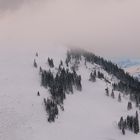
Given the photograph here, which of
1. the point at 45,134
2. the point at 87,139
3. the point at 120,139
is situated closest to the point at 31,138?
the point at 45,134

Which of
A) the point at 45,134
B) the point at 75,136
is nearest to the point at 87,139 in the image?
the point at 75,136

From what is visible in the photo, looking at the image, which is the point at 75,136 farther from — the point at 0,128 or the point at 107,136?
the point at 0,128

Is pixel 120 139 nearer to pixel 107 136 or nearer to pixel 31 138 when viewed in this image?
pixel 107 136

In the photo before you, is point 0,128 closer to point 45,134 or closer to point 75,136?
point 45,134

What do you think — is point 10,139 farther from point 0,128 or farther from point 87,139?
point 87,139

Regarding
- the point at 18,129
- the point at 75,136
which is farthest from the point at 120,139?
the point at 18,129

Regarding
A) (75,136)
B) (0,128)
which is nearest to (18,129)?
(0,128)
